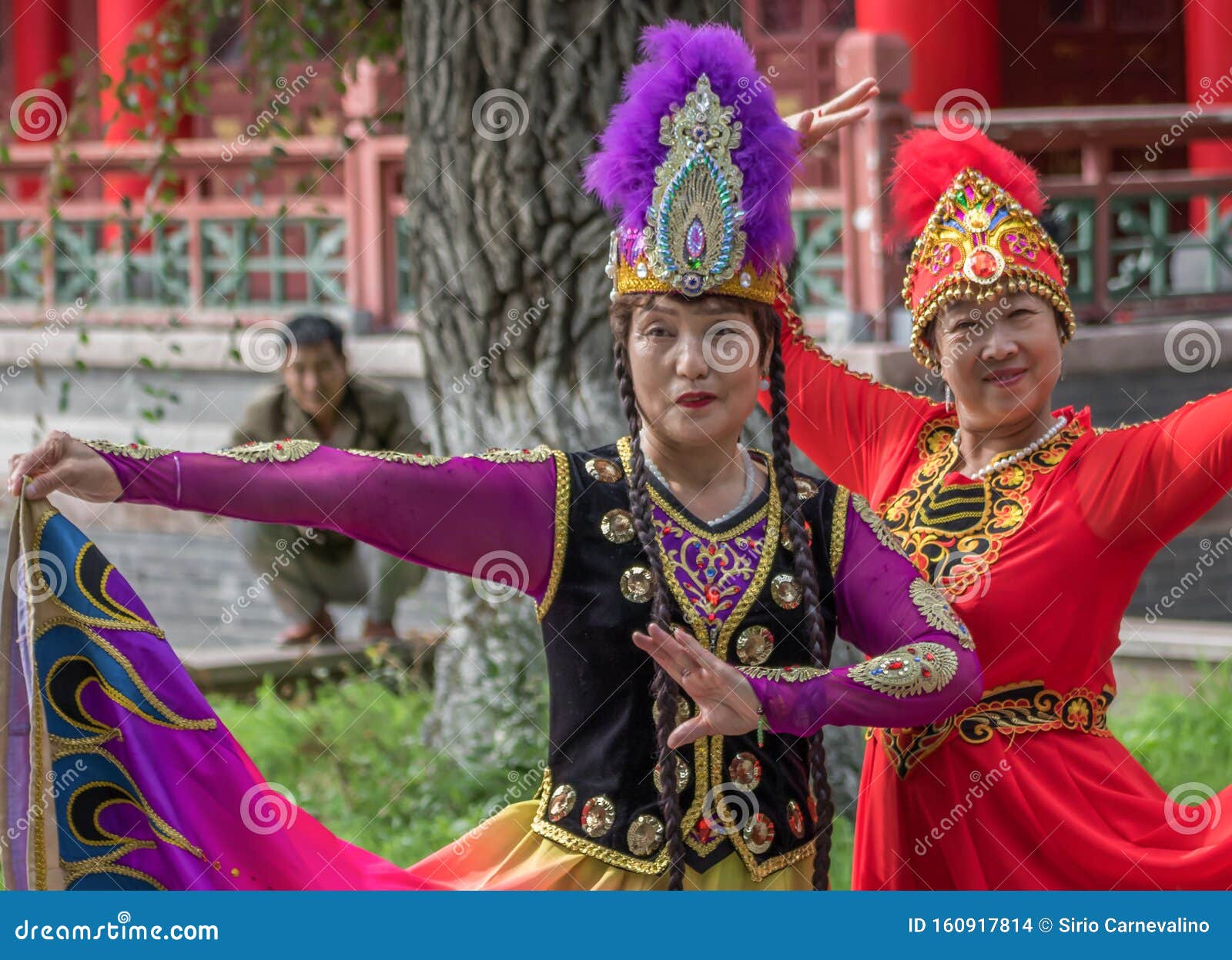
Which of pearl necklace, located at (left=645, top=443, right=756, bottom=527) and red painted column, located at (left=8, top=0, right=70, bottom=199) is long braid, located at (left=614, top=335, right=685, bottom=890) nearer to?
pearl necklace, located at (left=645, top=443, right=756, bottom=527)

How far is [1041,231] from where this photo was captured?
2906mm

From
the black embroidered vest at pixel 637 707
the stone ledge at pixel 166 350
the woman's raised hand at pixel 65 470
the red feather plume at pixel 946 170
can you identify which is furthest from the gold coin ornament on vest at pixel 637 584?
the stone ledge at pixel 166 350

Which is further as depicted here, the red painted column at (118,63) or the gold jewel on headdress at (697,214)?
the red painted column at (118,63)

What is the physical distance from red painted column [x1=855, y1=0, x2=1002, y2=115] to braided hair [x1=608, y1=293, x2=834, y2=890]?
20.5 feet

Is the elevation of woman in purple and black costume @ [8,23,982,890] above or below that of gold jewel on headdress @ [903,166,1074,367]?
below

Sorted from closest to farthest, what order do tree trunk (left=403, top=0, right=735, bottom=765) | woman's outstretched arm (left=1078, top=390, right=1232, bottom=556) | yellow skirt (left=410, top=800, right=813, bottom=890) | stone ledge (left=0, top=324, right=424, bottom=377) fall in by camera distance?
yellow skirt (left=410, top=800, right=813, bottom=890) < woman's outstretched arm (left=1078, top=390, right=1232, bottom=556) < tree trunk (left=403, top=0, right=735, bottom=765) < stone ledge (left=0, top=324, right=424, bottom=377)

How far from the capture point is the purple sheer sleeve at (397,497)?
92.0 inches

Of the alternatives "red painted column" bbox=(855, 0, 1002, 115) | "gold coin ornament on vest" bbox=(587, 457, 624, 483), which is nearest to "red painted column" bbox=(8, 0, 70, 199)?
"red painted column" bbox=(855, 0, 1002, 115)

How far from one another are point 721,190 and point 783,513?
18.7 inches

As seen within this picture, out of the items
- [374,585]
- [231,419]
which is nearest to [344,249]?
[231,419]

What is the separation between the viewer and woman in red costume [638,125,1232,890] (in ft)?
8.90

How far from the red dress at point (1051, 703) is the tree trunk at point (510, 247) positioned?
1.83 metres

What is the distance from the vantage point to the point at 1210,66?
28.5 feet

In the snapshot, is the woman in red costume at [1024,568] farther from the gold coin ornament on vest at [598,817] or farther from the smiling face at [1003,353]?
the gold coin ornament on vest at [598,817]
